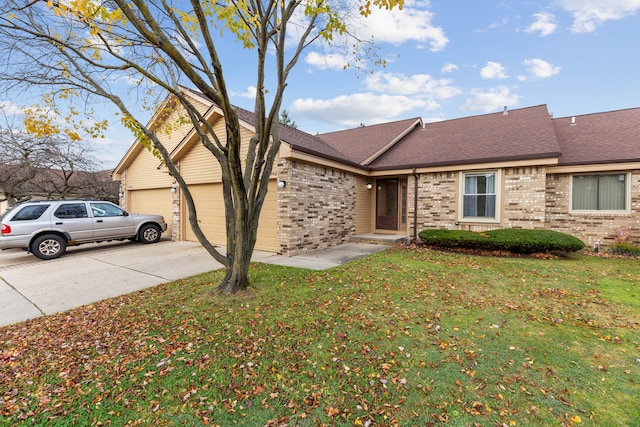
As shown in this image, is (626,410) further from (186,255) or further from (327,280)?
(186,255)

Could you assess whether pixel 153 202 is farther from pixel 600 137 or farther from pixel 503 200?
pixel 600 137

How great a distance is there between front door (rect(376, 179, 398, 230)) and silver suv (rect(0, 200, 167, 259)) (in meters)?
9.30

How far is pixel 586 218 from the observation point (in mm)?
8969

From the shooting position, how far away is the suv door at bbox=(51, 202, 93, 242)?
8.50 metres

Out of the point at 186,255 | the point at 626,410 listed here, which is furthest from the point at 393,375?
the point at 186,255

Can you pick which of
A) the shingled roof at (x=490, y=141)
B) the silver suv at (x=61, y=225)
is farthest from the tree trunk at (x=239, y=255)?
the silver suv at (x=61, y=225)

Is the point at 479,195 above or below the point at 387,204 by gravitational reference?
above

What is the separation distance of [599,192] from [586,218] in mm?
883

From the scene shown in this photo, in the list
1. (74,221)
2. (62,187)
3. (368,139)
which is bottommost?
(74,221)

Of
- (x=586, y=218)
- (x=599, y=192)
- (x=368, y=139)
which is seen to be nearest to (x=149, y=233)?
(x=368, y=139)

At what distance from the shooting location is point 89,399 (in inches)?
98.2

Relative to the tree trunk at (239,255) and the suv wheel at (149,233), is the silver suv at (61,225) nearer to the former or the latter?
the suv wheel at (149,233)

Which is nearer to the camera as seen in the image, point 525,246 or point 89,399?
point 89,399

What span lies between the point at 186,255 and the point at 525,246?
32.0 feet
